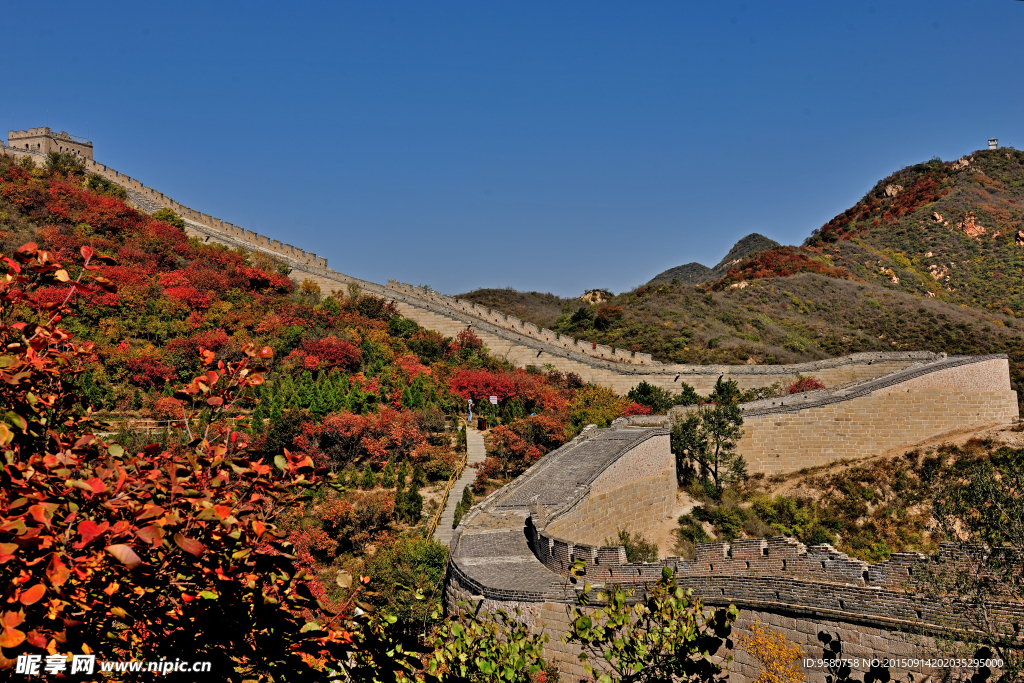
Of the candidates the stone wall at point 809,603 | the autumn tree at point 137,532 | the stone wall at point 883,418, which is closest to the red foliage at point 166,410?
the stone wall at point 809,603

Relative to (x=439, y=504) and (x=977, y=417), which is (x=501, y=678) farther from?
(x=977, y=417)

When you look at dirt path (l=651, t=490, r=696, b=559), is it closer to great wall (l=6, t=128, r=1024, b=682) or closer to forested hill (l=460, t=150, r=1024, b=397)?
great wall (l=6, t=128, r=1024, b=682)

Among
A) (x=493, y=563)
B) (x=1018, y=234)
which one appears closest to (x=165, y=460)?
(x=493, y=563)

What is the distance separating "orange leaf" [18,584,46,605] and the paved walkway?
13124 mm

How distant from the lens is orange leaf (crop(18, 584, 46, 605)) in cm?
298

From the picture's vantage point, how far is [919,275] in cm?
5703

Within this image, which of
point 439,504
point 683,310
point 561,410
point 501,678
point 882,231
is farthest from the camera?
point 882,231

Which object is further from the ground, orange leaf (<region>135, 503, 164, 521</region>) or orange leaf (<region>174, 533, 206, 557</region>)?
orange leaf (<region>135, 503, 164, 521</region>)

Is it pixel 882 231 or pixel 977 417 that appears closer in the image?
pixel 977 417

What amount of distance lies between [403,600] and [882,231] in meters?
65.1

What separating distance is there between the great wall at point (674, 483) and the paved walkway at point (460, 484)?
162cm

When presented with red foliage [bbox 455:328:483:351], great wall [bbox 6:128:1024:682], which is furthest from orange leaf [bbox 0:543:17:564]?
red foliage [bbox 455:328:483:351]

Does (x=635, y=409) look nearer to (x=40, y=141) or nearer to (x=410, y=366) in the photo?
(x=410, y=366)

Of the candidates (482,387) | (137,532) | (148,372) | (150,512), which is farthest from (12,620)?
(482,387)
